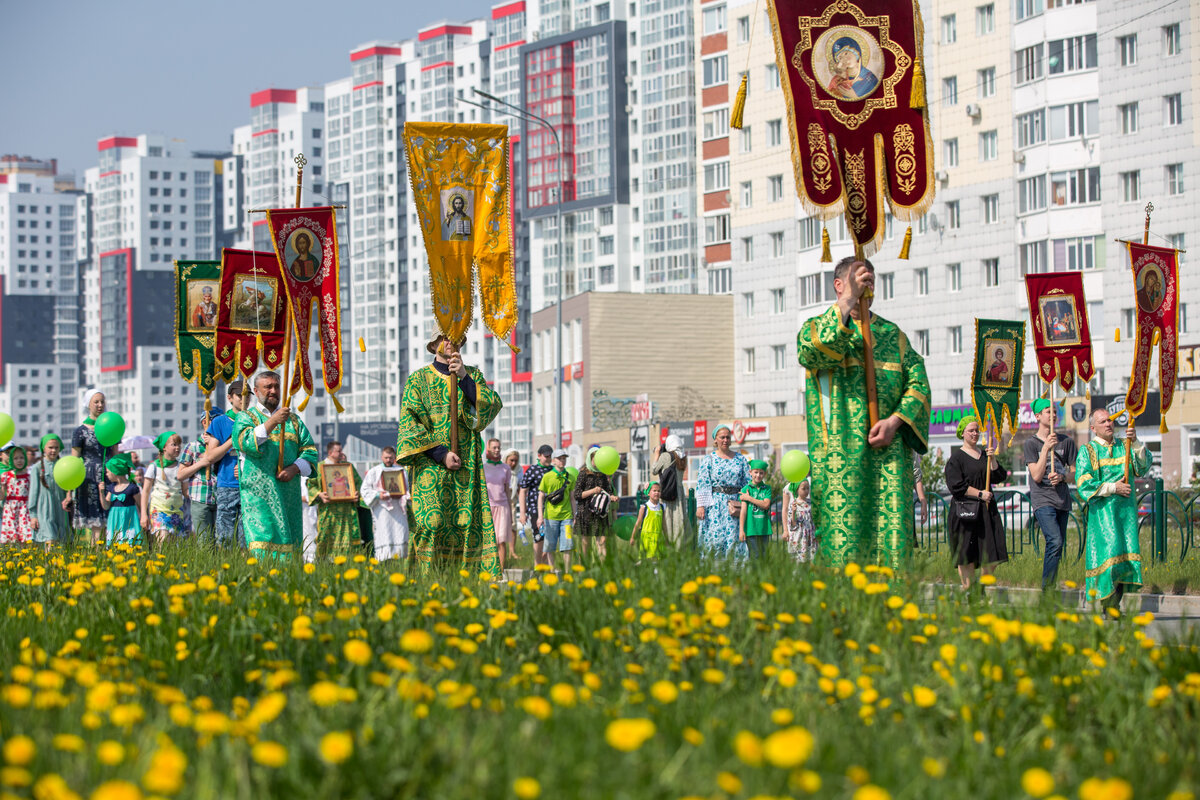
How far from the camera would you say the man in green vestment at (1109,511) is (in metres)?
12.4

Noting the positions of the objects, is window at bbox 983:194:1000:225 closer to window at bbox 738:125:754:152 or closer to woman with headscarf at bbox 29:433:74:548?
window at bbox 738:125:754:152

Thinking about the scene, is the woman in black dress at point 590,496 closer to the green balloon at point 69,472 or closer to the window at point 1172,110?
the green balloon at point 69,472

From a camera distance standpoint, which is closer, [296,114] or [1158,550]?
[1158,550]

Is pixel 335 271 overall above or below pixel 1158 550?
above

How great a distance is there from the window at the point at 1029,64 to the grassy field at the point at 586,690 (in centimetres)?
5588

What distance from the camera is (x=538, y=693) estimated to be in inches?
195

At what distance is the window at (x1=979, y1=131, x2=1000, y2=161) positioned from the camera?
6103cm

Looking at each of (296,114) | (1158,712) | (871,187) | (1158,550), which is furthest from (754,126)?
(296,114)

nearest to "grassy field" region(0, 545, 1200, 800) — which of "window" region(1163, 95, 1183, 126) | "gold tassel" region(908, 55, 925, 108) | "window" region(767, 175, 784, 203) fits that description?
"gold tassel" region(908, 55, 925, 108)

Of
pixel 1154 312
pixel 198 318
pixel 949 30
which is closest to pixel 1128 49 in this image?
pixel 949 30

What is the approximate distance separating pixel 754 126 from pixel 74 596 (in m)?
67.4

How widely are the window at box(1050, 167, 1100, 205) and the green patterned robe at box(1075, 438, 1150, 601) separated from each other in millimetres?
46844

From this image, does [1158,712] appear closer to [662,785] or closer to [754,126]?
[662,785]

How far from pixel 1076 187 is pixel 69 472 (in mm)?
47718
